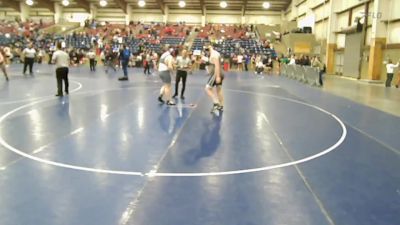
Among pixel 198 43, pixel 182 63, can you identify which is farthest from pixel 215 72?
pixel 198 43

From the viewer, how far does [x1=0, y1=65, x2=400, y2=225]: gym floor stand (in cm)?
386

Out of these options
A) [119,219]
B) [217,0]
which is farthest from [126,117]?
[217,0]

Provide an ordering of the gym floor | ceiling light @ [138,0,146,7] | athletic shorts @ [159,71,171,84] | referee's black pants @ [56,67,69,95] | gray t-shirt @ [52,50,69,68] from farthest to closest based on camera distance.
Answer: ceiling light @ [138,0,146,7] < gray t-shirt @ [52,50,69,68] < referee's black pants @ [56,67,69,95] < athletic shorts @ [159,71,171,84] < the gym floor

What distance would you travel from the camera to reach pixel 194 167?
17.7 ft

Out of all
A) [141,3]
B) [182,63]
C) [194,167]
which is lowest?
[194,167]

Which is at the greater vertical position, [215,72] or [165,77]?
[215,72]

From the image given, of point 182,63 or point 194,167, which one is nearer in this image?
point 194,167

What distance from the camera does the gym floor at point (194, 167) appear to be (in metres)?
3.86

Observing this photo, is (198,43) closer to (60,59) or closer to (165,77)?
(60,59)

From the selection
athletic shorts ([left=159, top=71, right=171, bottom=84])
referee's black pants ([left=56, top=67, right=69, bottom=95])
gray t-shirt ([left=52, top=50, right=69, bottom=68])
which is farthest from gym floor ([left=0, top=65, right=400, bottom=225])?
gray t-shirt ([left=52, top=50, right=69, bottom=68])

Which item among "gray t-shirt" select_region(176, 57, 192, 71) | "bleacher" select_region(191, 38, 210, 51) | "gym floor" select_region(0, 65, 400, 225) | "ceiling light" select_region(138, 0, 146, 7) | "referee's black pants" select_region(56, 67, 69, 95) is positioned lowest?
"gym floor" select_region(0, 65, 400, 225)

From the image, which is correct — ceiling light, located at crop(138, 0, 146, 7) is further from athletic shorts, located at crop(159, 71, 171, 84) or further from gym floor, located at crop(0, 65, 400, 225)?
gym floor, located at crop(0, 65, 400, 225)

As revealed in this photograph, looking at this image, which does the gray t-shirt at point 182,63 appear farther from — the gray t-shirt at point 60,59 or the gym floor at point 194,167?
the gray t-shirt at point 60,59

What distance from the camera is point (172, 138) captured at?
7.23 metres
